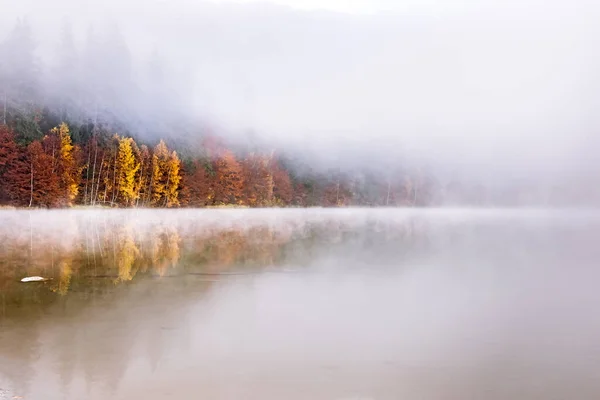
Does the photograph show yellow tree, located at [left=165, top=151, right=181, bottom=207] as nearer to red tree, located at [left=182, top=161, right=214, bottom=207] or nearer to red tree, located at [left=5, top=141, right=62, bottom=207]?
red tree, located at [left=182, top=161, right=214, bottom=207]

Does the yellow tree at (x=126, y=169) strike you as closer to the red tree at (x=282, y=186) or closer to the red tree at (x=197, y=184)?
the red tree at (x=197, y=184)

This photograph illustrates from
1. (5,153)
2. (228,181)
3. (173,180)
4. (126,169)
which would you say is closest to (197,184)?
(173,180)

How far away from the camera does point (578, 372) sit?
36.7 feet

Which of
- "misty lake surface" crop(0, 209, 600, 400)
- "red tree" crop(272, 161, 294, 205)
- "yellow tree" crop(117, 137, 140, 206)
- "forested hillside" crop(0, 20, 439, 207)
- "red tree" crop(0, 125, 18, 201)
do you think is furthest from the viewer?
"red tree" crop(272, 161, 294, 205)

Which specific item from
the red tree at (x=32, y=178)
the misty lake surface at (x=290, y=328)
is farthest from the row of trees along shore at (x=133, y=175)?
the misty lake surface at (x=290, y=328)

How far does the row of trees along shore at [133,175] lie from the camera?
70.9 meters

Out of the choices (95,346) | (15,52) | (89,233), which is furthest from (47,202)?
(95,346)

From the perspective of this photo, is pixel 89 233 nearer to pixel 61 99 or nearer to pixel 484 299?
pixel 484 299

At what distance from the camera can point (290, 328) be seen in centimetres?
1406

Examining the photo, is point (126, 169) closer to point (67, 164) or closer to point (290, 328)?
point (67, 164)

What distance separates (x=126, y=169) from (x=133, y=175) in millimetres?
2129

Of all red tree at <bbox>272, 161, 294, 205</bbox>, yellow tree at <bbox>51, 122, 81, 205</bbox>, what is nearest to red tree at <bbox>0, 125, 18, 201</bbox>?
yellow tree at <bbox>51, 122, 81, 205</bbox>

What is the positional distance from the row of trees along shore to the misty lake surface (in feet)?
158

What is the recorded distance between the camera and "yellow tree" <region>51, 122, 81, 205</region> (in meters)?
74.8
